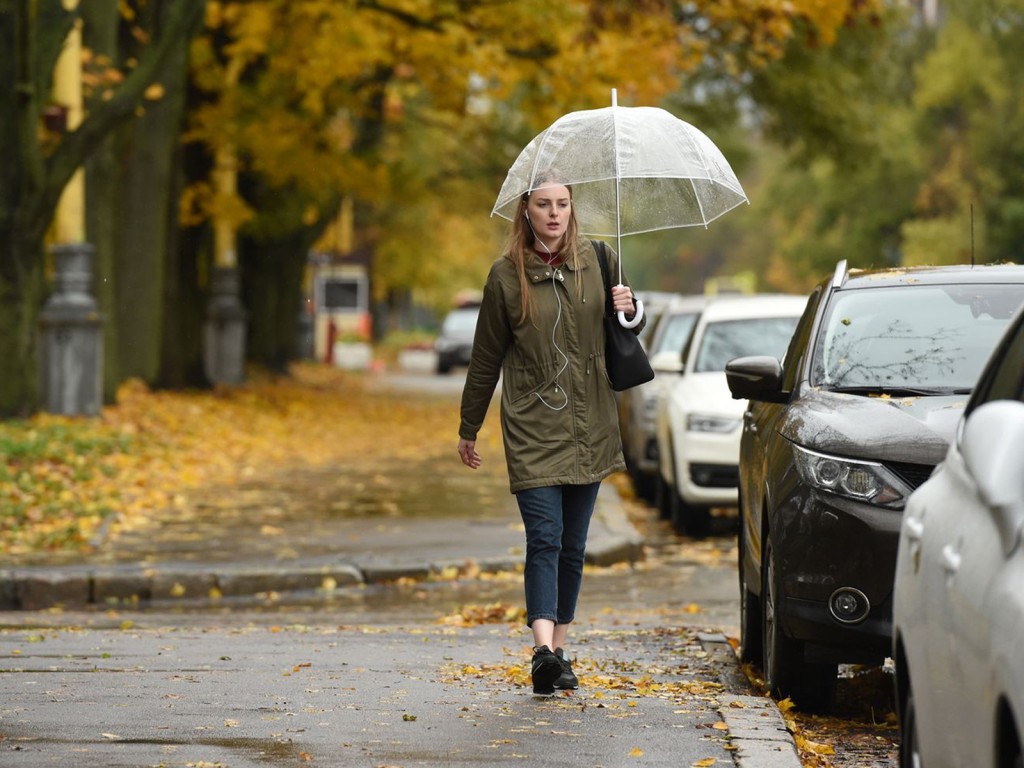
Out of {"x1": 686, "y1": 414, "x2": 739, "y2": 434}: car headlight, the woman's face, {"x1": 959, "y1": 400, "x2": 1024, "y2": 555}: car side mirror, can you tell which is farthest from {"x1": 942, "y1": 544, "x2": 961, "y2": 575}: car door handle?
{"x1": 686, "y1": 414, "x2": 739, "y2": 434}: car headlight

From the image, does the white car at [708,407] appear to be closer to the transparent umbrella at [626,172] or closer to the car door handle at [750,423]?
the car door handle at [750,423]

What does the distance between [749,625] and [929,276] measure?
→ 5.63 feet

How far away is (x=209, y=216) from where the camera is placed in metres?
30.5

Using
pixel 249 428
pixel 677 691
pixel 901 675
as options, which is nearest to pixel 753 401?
pixel 677 691

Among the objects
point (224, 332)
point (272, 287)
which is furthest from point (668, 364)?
point (272, 287)

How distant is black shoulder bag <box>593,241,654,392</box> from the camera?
7.52m

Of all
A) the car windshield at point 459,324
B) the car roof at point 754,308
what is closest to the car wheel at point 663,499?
the car roof at point 754,308

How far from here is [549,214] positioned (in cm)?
747

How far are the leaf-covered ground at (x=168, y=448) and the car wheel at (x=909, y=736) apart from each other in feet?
29.1

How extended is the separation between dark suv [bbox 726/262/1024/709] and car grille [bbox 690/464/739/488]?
239 inches

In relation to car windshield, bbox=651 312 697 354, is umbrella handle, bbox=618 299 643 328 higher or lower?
higher

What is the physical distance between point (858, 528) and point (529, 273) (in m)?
1.54

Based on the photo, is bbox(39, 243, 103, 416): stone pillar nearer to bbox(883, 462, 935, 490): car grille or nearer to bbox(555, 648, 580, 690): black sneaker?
bbox(555, 648, 580, 690): black sneaker

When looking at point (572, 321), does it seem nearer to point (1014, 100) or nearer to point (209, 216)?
point (209, 216)
